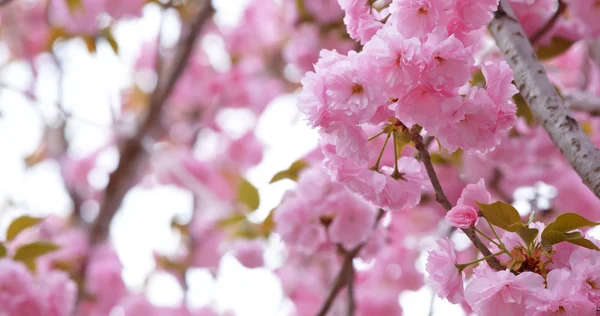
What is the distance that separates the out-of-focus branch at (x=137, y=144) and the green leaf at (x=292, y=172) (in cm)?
91

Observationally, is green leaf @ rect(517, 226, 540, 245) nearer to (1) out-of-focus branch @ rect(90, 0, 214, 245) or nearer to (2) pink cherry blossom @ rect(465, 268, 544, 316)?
(2) pink cherry blossom @ rect(465, 268, 544, 316)

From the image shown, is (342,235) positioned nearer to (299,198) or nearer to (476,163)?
(299,198)

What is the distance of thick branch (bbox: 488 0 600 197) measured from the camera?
0.90 meters

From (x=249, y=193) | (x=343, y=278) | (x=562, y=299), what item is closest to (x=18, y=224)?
(x=249, y=193)

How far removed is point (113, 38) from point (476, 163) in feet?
4.46

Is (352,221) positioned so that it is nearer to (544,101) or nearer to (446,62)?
(544,101)

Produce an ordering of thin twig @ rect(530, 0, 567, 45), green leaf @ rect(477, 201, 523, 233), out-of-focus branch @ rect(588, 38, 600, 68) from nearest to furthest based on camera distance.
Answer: green leaf @ rect(477, 201, 523, 233) → thin twig @ rect(530, 0, 567, 45) → out-of-focus branch @ rect(588, 38, 600, 68)

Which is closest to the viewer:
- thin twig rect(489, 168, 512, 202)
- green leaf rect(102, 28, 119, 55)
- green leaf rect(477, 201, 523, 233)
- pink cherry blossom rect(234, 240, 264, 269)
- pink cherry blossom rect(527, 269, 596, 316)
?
pink cherry blossom rect(527, 269, 596, 316)

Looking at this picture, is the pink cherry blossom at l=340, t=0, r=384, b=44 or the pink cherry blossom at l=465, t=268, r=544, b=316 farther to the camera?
the pink cherry blossom at l=340, t=0, r=384, b=44

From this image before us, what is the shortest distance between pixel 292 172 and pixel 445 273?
0.90 meters

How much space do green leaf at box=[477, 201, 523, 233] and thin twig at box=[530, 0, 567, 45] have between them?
572 mm

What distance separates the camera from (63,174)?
3334 millimetres

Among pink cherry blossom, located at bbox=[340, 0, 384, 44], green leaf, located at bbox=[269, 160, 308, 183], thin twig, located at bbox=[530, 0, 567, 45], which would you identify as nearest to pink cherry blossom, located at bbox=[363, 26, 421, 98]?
pink cherry blossom, located at bbox=[340, 0, 384, 44]

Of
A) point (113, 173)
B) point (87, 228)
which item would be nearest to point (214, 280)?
point (87, 228)
